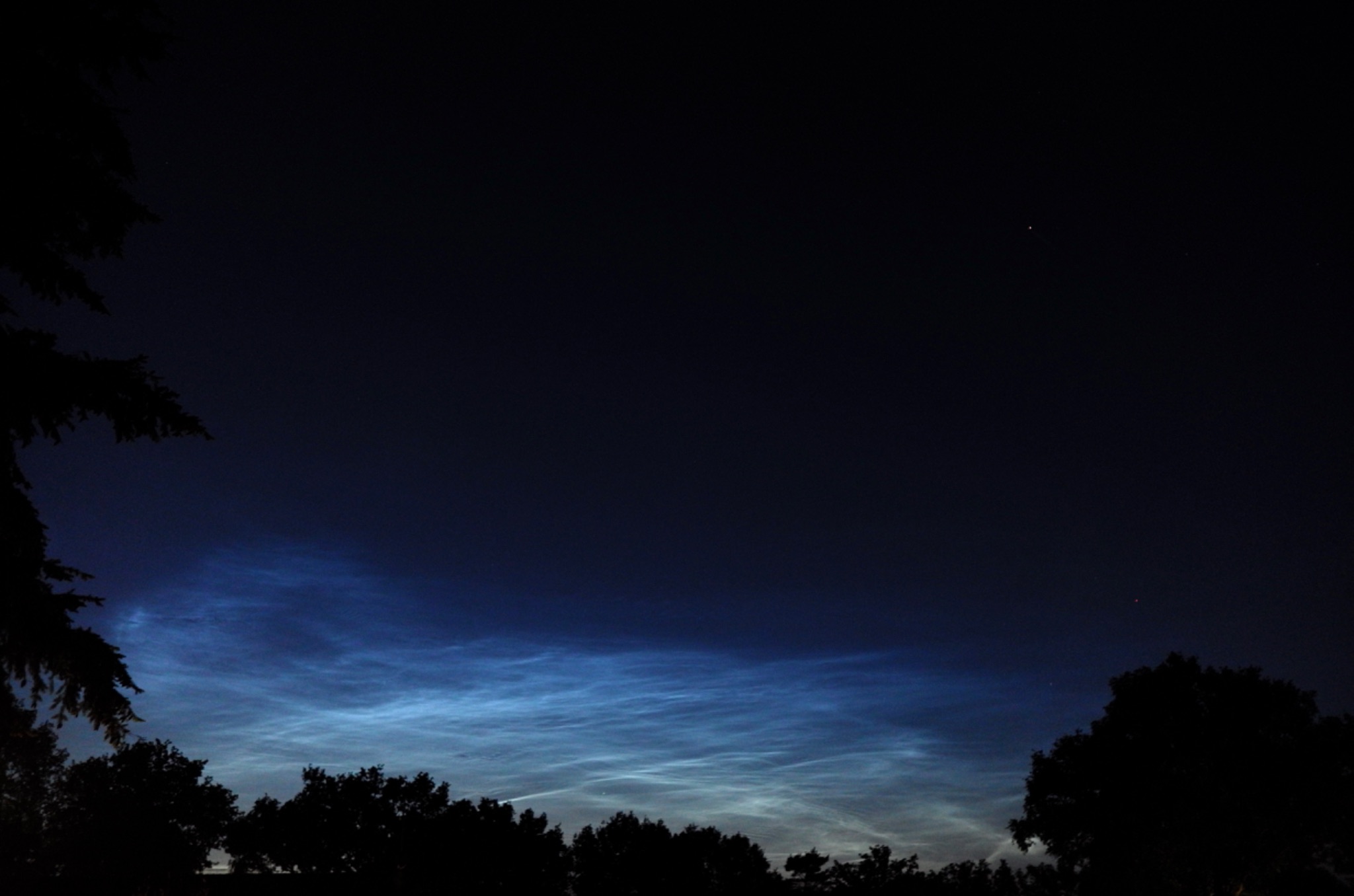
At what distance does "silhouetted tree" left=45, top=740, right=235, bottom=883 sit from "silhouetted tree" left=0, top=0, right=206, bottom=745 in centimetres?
7129

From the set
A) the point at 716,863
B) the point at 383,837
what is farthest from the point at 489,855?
the point at 716,863

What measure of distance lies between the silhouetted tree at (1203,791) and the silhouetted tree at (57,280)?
4738cm

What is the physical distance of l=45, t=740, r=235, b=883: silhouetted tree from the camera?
7188 centimetres

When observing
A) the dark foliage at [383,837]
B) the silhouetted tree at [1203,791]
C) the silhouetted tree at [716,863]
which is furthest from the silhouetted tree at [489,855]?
the silhouetted tree at [1203,791]

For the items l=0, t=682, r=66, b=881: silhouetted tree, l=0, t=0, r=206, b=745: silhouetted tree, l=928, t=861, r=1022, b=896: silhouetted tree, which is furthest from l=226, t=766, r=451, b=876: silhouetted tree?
l=0, t=0, r=206, b=745: silhouetted tree

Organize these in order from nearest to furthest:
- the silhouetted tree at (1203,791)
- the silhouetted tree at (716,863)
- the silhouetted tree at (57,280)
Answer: the silhouetted tree at (57,280) < the silhouetted tree at (1203,791) < the silhouetted tree at (716,863)

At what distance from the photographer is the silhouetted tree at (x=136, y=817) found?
71875 mm

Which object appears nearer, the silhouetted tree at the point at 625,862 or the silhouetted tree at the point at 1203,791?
the silhouetted tree at the point at 1203,791

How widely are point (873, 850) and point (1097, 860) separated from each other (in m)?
21.0

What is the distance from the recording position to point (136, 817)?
252ft

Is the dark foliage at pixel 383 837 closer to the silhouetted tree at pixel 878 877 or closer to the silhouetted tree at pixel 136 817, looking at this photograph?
the silhouetted tree at pixel 136 817

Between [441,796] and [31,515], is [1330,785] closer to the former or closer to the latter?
[31,515]

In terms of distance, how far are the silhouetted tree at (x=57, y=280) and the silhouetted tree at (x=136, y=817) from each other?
71293 millimetres

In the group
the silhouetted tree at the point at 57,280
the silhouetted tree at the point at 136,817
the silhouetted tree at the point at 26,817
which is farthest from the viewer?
the silhouetted tree at the point at 136,817
